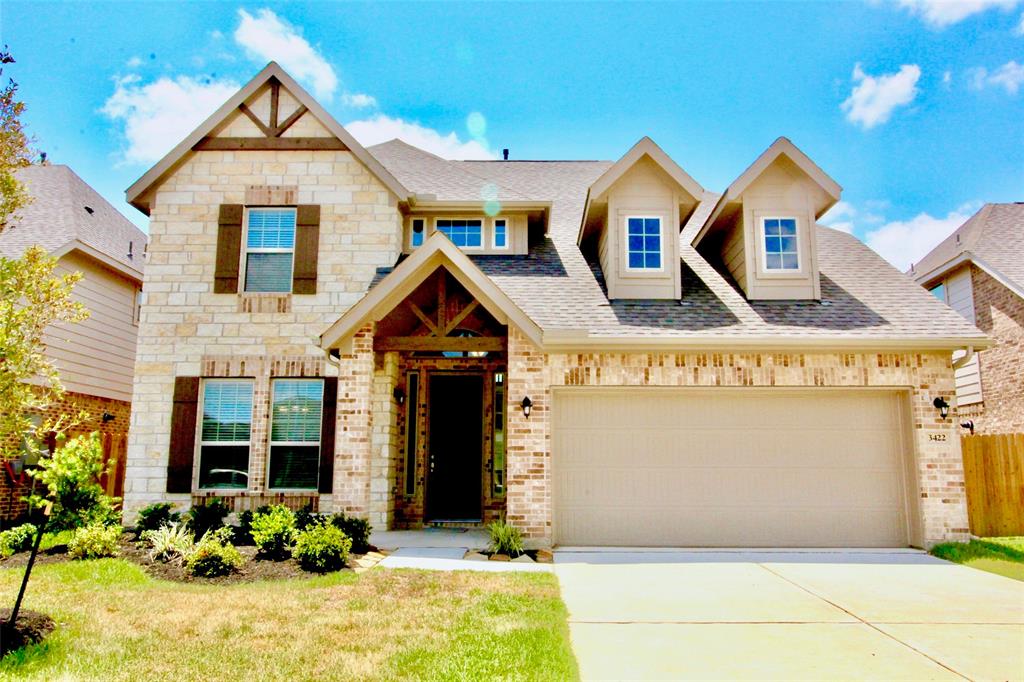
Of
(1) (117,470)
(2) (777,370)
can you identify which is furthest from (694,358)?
(1) (117,470)

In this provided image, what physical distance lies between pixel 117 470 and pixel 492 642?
35.7 feet

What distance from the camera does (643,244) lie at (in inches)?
436

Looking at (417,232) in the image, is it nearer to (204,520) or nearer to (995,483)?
(204,520)

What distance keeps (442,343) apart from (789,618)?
5464 millimetres

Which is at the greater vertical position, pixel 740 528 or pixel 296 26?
pixel 296 26

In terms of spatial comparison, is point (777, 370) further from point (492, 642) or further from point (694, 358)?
point (492, 642)

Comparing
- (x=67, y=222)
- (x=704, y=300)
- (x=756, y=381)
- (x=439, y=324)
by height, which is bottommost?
(x=756, y=381)

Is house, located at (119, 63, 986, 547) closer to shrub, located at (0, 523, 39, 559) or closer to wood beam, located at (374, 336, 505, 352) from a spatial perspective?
wood beam, located at (374, 336, 505, 352)

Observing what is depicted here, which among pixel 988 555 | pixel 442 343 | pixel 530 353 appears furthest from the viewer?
pixel 530 353

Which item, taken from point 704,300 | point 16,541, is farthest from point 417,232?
point 16,541

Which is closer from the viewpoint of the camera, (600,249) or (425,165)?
(600,249)

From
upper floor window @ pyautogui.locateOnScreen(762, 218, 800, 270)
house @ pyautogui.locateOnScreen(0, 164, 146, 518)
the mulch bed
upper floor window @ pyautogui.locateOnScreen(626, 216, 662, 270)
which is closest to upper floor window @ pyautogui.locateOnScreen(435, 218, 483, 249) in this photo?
upper floor window @ pyautogui.locateOnScreen(626, 216, 662, 270)

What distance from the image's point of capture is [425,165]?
46.4 feet

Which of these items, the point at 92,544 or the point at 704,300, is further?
the point at 704,300
